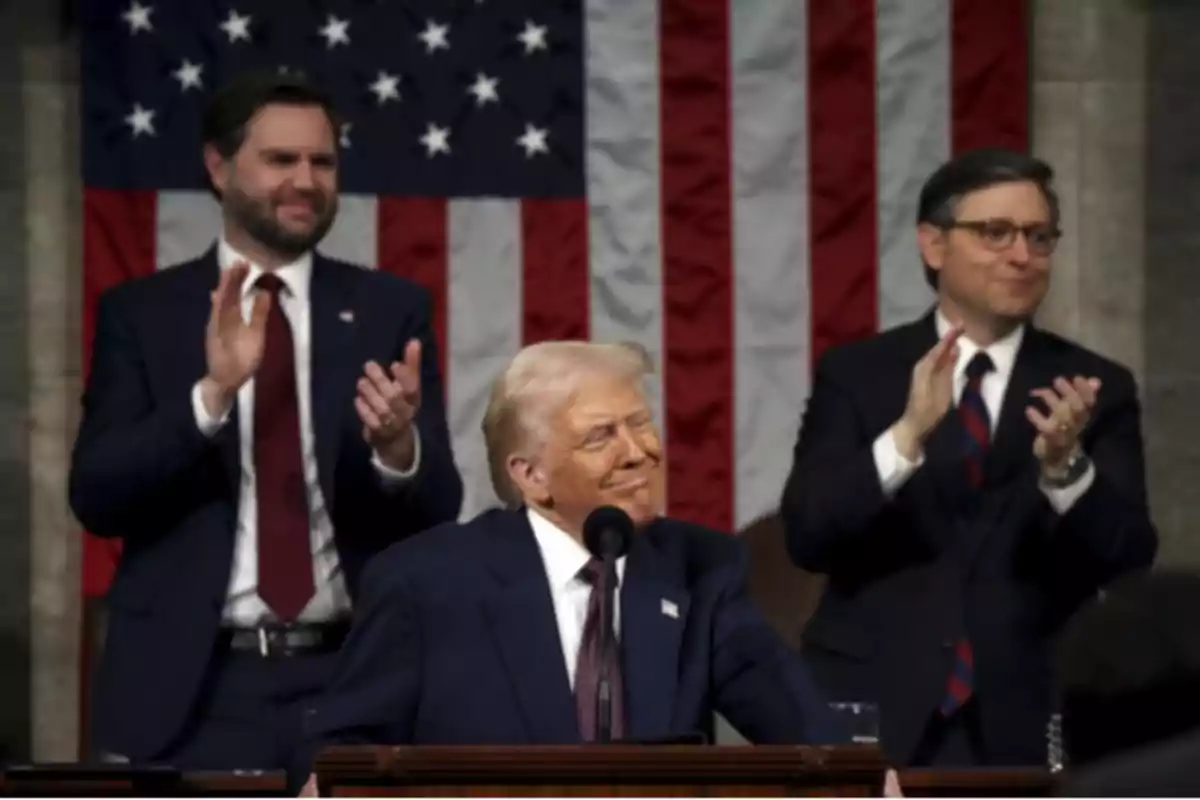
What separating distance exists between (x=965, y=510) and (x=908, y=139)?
1.88 meters

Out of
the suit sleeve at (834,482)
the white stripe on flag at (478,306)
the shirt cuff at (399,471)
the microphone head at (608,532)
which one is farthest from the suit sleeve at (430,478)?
the white stripe on flag at (478,306)

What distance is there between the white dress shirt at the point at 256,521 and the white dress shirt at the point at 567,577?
803mm

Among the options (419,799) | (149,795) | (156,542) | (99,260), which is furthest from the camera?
(99,260)

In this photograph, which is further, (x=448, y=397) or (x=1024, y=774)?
(x=448, y=397)

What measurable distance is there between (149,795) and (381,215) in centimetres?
338

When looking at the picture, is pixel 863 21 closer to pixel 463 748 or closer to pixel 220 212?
pixel 220 212

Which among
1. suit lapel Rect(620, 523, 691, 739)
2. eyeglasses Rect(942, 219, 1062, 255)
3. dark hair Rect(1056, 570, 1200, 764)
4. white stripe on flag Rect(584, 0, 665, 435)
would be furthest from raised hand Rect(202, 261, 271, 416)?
dark hair Rect(1056, 570, 1200, 764)

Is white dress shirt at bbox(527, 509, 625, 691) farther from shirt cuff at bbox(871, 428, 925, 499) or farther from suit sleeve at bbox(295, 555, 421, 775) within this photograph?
shirt cuff at bbox(871, 428, 925, 499)

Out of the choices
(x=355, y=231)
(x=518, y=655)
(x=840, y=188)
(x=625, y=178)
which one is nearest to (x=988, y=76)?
(x=840, y=188)

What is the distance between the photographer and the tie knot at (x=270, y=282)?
629 cm

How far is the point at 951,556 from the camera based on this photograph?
20.5 feet

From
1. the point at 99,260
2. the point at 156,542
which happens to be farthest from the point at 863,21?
the point at 156,542

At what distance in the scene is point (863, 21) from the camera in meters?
7.96

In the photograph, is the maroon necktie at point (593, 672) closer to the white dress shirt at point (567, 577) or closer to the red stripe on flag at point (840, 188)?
the white dress shirt at point (567, 577)
